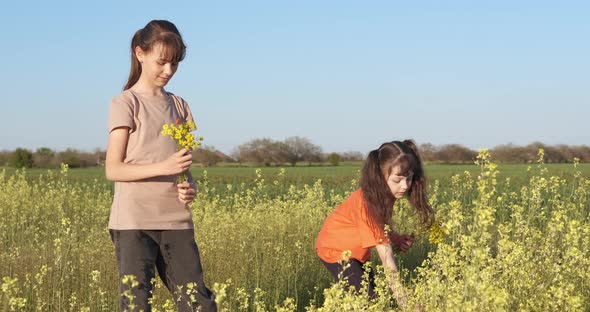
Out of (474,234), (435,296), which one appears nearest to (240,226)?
(435,296)

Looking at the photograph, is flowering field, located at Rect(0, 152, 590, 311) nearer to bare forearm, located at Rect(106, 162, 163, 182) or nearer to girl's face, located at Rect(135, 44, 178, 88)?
bare forearm, located at Rect(106, 162, 163, 182)

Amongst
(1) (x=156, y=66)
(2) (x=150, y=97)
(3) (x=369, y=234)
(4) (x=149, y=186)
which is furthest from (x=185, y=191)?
(3) (x=369, y=234)

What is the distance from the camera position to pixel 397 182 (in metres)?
4.74

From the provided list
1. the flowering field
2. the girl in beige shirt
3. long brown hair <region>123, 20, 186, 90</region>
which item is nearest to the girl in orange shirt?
the flowering field

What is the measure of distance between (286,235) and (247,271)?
1629mm

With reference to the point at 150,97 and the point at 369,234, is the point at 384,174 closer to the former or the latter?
the point at 369,234

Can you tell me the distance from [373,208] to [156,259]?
5.22 ft

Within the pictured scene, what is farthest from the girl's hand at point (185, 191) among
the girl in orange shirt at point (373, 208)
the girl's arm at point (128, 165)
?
the girl in orange shirt at point (373, 208)

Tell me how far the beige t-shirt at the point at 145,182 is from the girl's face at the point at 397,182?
163cm

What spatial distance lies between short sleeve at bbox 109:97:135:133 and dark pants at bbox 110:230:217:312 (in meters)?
0.57

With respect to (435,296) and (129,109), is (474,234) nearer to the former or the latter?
(435,296)

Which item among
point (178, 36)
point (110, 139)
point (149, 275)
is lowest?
point (149, 275)

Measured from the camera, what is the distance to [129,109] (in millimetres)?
3650

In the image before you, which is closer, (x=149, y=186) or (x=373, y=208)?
(x=149, y=186)
